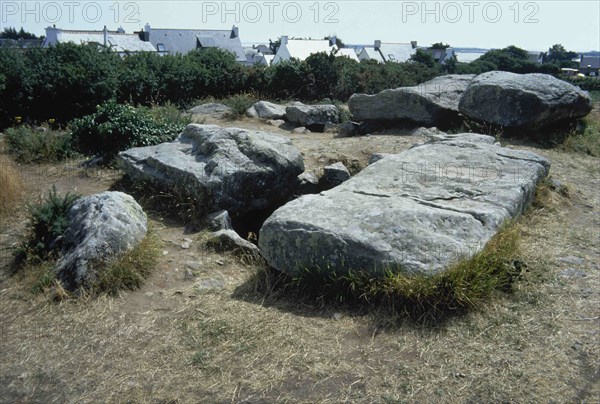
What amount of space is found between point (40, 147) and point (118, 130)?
59.5 inches

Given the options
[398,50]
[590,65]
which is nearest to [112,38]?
[398,50]

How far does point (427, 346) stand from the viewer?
168 inches

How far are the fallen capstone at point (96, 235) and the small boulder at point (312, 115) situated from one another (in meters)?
6.78

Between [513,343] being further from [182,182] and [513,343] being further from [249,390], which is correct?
[182,182]

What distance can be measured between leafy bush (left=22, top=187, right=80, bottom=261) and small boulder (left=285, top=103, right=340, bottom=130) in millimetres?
6868

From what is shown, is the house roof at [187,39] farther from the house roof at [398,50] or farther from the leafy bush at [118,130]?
the leafy bush at [118,130]

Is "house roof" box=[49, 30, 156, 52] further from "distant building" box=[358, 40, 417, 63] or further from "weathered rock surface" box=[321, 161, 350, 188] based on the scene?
"weathered rock surface" box=[321, 161, 350, 188]

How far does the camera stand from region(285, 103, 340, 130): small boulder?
41.1ft

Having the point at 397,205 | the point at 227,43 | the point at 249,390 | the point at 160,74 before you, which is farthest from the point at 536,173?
the point at 227,43

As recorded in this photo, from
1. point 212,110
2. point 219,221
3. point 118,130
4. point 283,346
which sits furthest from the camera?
point 212,110

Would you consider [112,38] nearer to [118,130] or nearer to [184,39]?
[184,39]

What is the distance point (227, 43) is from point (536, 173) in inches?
1712

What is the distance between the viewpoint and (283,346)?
14.2 ft

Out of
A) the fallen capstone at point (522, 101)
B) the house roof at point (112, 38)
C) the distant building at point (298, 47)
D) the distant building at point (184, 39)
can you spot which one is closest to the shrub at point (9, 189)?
the fallen capstone at point (522, 101)
